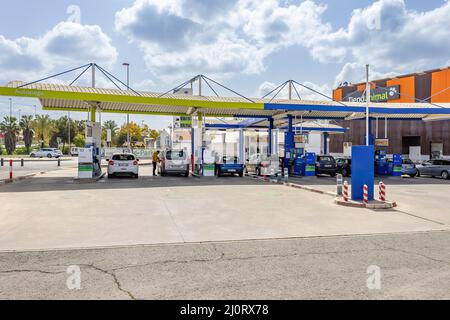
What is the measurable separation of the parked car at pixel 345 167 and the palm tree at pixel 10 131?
69749 millimetres

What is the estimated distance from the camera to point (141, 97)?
21.0 meters

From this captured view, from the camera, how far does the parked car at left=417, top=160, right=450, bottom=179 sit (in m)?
24.5

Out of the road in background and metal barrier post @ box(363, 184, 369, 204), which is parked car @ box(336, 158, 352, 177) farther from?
the road in background

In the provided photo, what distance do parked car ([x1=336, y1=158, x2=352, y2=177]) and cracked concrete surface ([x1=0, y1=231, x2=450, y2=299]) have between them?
1927 cm

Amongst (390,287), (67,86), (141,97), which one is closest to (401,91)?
(141,97)

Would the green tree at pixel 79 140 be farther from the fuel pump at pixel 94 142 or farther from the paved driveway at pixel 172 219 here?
the paved driveway at pixel 172 219

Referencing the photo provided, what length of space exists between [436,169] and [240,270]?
2390 cm

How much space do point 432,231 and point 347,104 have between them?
724 inches

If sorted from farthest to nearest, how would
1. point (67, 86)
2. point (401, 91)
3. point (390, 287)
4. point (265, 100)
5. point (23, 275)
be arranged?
point (401, 91)
point (265, 100)
point (67, 86)
point (23, 275)
point (390, 287)

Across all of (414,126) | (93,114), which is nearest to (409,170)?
(414,126)

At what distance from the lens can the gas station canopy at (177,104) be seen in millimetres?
19328
